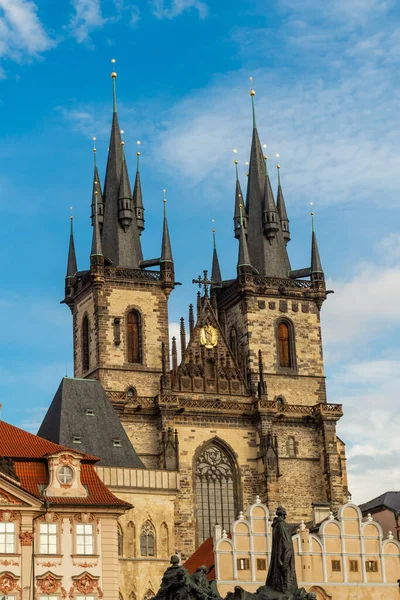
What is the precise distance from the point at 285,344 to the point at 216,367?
5333 mm

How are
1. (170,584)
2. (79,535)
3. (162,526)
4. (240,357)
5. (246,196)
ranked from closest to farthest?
(170,584)
(79,535)
(162,526)
(240,357)
(246,196)

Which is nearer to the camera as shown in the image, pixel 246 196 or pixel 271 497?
pixel 271 497

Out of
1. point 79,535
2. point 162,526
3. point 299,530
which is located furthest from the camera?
point 162,526

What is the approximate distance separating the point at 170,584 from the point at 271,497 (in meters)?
42.4

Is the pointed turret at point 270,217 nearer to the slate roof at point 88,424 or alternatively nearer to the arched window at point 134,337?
the arched window at point 134,337

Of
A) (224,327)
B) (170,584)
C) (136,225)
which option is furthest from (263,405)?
(170,584)

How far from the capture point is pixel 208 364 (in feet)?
233

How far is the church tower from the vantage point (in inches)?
2741

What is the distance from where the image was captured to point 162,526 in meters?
54.8

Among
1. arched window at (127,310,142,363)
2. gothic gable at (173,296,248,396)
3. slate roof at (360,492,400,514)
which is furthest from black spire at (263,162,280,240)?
slate roof at (360,492,400,514)

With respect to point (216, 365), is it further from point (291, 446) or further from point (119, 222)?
point (119, 222)

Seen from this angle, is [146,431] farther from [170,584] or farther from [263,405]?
[170,584]

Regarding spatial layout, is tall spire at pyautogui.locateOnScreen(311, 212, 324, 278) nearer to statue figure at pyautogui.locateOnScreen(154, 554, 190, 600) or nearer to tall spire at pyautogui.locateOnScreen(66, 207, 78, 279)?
tall spire at pyautogui.locateOnScreen(66, 207, 78, 279)

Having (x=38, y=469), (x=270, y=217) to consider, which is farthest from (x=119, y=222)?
(x=38, y=469)
